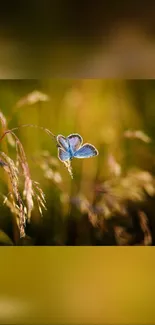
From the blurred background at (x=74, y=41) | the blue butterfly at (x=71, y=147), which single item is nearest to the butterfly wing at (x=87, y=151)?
the blue butterfly at (x=71, y=147)

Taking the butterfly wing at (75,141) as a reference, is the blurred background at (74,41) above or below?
above

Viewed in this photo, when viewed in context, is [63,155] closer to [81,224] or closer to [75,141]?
[75,141]

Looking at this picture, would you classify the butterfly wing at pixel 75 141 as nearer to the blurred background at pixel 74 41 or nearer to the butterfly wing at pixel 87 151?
the butterfly wing at pixel 87 151

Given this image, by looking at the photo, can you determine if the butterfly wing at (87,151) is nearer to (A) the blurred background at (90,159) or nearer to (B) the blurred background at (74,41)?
(A) the blurred background at (90,159)

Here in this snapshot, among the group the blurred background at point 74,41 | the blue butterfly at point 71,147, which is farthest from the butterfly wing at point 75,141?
the blurred background at point 74,41

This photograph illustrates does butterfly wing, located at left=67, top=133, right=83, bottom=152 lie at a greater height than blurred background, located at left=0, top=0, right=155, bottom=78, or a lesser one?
lesser

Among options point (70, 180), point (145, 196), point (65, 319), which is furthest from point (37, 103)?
point (65, 319)

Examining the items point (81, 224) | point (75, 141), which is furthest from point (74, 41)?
point (81, 224)

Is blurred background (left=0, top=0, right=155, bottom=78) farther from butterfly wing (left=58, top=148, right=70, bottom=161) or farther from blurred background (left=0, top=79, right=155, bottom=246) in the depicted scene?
butterfly wing (left=58, top=148, right=70, bottom=161)

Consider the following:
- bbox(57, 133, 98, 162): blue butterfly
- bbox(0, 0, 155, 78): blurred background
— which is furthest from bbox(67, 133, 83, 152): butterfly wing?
bbox(0, 0, 155, 78): blurred background
